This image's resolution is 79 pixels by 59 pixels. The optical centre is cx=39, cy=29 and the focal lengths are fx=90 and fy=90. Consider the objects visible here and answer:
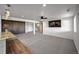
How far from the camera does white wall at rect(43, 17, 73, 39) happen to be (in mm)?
1968

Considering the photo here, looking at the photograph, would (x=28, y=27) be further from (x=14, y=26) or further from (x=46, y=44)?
(x=46, y=44)

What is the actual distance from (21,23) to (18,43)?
44cm

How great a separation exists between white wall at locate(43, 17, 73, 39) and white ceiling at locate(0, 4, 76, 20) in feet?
0.44

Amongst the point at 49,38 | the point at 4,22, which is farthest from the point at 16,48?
the point at 49,38

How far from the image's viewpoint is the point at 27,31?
2033 millimetres

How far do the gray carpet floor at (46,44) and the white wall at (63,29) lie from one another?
0.31 feet

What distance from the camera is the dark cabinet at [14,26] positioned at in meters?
1.88

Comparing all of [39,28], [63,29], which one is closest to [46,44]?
[39,28]

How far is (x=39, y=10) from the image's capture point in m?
1.94

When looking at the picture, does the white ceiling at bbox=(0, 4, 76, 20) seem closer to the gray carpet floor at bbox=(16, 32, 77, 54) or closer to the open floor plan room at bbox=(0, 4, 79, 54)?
the open floor plan room at bbox=(0, 4, 79, 54)

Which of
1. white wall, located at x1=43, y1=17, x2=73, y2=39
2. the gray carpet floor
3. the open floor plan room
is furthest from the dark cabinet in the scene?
white wall, located at x1=43, y1=17, x2=73, y2=39

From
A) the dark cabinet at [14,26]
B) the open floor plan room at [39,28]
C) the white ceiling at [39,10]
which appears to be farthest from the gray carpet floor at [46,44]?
the white ceiling at [39,10]

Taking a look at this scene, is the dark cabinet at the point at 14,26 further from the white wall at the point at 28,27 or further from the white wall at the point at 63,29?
the white wall at the point at 63,29
